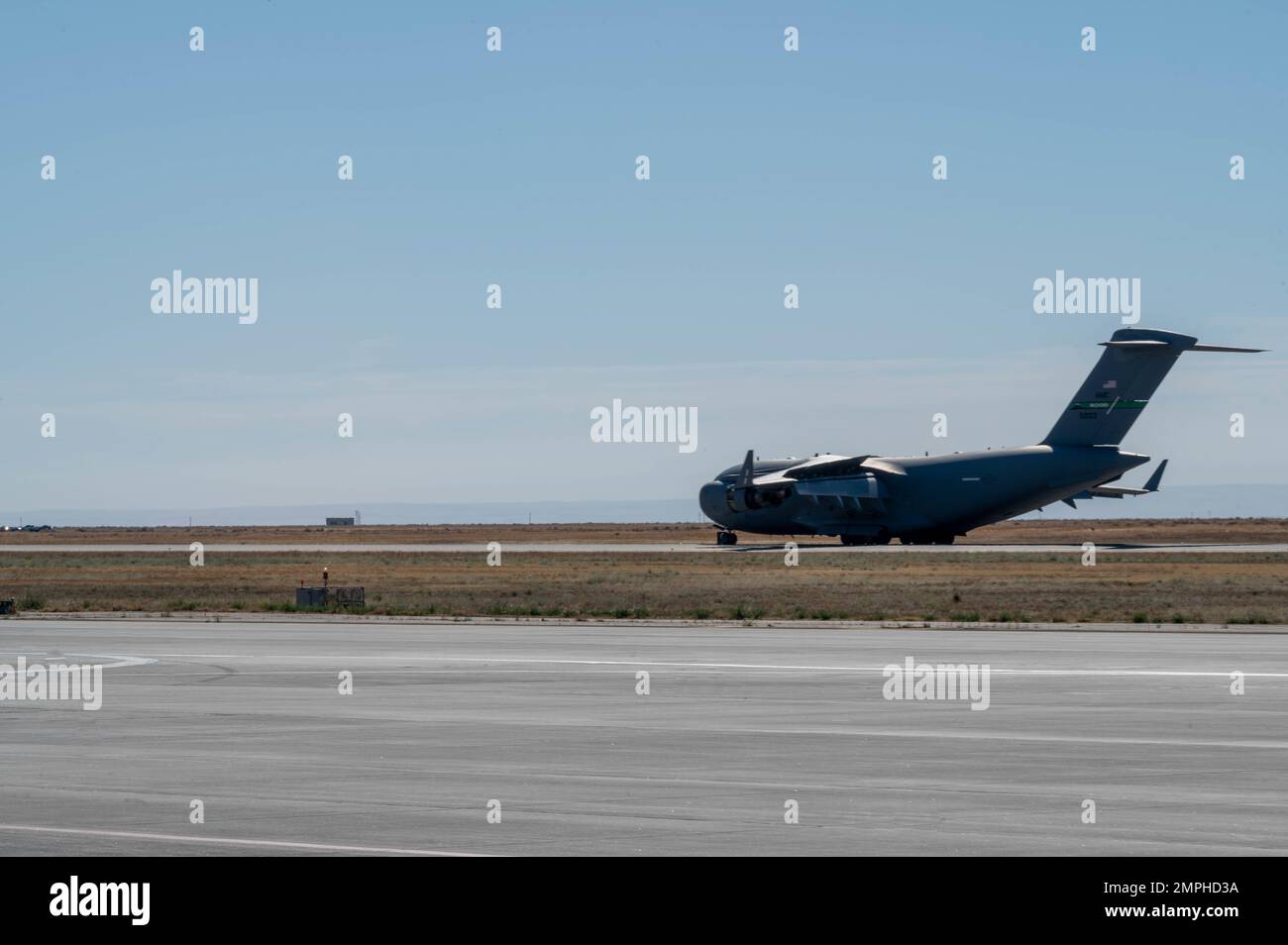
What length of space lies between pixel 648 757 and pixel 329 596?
3630 cm

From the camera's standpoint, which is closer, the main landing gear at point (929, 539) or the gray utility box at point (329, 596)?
the gray utility box at point (329, 596)

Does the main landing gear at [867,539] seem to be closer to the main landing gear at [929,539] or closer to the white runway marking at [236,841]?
the main landing gear at [929,539]

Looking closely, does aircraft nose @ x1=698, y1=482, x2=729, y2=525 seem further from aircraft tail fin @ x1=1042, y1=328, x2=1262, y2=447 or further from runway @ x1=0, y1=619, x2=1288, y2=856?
runway @ x1=0, y1=619, x2=1288, y2=856

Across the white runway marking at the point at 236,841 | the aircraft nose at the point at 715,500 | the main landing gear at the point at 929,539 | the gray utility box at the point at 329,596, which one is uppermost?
the aircraft nose at the point at 715,500

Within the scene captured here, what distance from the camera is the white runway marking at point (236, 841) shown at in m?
12.3

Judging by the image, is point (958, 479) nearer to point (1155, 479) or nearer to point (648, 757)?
point (1155, 479)

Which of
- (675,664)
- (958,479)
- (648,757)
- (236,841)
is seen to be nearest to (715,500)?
(958,479)

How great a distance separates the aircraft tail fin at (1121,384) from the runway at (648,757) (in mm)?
66498

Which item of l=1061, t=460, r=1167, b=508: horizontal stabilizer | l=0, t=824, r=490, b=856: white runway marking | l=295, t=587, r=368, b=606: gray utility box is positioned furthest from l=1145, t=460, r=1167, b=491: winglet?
l=0, t=824, r=490, b=856: white runway marking

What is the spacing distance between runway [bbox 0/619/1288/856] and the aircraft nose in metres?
75.6

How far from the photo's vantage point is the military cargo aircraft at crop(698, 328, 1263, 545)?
97750 millimetres

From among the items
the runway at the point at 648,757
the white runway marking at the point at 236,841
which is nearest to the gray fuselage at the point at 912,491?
the runway at the point at 648,757
